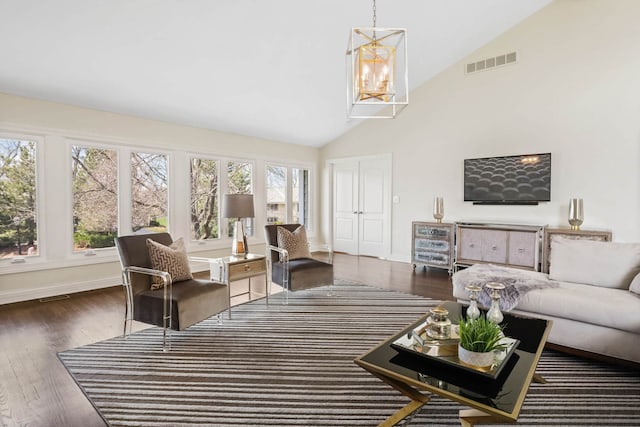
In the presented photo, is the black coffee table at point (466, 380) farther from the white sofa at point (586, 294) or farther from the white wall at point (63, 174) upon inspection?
the white wall at point (63, 174)

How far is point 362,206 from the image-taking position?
7145 mm

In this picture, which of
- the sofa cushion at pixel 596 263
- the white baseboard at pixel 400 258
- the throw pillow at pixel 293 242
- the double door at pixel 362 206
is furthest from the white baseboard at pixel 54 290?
the sofa cushion at pixel 596 263

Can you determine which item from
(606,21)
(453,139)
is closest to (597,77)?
(606,21)

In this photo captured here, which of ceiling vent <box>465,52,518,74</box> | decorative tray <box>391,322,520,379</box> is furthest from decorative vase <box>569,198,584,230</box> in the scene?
decorative tray <box>391,322,520,379</box>

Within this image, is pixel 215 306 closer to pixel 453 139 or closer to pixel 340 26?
pixel 340 26

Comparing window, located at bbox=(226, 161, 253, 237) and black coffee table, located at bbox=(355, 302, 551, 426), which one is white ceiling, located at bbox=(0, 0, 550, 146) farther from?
black coffee table, located at bbox=(355, 302, 551, 426)

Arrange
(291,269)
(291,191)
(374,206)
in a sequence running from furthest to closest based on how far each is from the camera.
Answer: (291,191) → (374,206) → (291,269)

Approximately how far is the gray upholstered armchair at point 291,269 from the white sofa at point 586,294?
57.6 inches

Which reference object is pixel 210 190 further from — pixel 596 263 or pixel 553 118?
pixel 553 118

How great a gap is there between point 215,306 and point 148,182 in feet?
9.46

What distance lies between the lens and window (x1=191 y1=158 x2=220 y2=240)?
5.58 m

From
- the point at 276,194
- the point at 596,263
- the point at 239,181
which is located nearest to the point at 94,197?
the point at 239,181

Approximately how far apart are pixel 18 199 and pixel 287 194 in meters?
4.27

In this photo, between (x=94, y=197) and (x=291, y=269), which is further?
(x=94, y=197)
